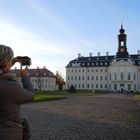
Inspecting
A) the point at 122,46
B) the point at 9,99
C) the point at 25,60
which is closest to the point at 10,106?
A: the point at 9,99

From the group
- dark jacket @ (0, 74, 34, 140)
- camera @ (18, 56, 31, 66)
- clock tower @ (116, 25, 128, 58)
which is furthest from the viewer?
clock tower @ (116, 25, 128, 58)

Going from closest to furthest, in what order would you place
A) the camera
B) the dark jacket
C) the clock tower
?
the dark jacket
the camera
the clock tower

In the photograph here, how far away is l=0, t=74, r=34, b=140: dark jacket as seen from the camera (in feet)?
10.7

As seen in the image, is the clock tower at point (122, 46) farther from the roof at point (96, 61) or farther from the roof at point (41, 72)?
the roof at point (41, 72)

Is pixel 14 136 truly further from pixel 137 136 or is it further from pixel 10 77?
pixel 137 136

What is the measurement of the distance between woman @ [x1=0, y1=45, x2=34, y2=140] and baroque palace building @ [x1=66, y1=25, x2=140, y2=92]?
115m

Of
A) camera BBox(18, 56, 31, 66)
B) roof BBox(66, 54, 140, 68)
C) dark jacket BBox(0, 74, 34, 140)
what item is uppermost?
roof BBox(66, 54, 140, 68)

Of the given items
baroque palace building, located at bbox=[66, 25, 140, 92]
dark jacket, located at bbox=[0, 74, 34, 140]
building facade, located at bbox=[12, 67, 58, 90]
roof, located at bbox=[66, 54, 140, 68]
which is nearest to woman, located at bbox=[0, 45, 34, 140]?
dark jacket, located at bbox=[0, 74, 34, 140]

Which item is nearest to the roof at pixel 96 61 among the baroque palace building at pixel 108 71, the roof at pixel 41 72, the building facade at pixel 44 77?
the baroque palace building at pixel 108 71

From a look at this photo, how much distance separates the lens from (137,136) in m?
11.8

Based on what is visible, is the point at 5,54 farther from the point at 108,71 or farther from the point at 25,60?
the point at 108,71

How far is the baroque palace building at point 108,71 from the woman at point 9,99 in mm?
115451

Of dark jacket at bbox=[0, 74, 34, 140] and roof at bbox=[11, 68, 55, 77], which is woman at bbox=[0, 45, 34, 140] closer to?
dark jacket at bbox=[0, 74, 34, 140]

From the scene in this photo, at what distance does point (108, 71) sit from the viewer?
12825cm
